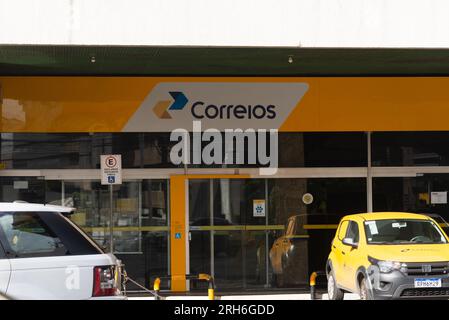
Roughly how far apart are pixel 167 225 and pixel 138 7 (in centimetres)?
553

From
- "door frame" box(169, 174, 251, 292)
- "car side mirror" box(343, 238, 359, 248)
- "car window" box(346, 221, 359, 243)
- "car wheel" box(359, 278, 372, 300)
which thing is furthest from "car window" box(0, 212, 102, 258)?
"door frame" box(169, 174, 251, 292)

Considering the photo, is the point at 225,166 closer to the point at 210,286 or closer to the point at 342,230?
the point at 342,230

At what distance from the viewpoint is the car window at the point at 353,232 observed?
1292 cm

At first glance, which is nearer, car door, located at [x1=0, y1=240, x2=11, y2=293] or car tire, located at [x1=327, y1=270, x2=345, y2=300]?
car door, located at [x1=0, y1=240, x2=11, y2=293]

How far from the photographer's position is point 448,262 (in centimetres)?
1156

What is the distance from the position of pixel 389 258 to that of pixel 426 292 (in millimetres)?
788

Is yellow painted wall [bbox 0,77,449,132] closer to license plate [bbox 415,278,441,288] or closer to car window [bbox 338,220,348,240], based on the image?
car window [bbox 338,220,348,240]

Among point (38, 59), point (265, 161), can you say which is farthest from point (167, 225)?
point (38, 59)

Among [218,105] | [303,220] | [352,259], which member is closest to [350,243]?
[352,259]

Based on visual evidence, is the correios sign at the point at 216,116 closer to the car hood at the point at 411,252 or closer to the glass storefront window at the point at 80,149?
the glass storefront window at the point at 80,149

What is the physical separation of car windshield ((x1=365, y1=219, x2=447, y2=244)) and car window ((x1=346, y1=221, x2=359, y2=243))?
0.88ft

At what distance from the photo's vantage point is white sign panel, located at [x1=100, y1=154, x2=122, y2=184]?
574 inches

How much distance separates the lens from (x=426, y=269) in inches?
448

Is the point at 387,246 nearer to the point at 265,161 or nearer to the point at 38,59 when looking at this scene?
the point at 265,161
